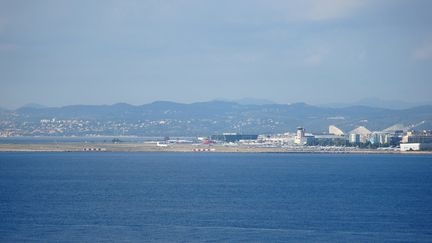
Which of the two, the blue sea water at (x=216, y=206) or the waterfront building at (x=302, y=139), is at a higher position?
the waterfront building at (x=302, y=139)

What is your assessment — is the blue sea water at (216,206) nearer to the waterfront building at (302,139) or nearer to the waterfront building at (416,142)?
the waterfront building at (416,142)

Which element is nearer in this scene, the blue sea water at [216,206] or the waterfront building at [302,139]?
the blue sea water at [216,206]

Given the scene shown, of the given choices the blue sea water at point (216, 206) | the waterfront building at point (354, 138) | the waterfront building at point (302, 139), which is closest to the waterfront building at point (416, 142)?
the waterfront building at point (354, 138)

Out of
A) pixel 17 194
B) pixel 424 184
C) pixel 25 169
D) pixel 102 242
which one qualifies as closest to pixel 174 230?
pixel 102 242

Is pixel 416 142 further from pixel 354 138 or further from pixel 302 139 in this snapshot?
pixel 302 139

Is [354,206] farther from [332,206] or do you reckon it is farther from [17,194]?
[17,194]

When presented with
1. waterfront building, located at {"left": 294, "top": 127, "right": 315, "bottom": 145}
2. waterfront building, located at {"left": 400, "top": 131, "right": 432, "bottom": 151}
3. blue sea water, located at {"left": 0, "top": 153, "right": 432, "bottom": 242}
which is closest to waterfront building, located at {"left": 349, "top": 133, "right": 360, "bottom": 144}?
waterfront building, located at {"left": 294, "top": 127, "right": 315, "bottom": 145}

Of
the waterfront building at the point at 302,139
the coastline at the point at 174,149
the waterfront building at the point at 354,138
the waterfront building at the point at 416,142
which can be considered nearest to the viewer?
the waterfront building at the point at 416,142

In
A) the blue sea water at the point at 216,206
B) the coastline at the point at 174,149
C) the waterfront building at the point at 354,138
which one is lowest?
the blue sea water at the point at 216,206

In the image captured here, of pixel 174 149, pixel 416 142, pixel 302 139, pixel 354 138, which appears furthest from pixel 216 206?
pixel 302 139
